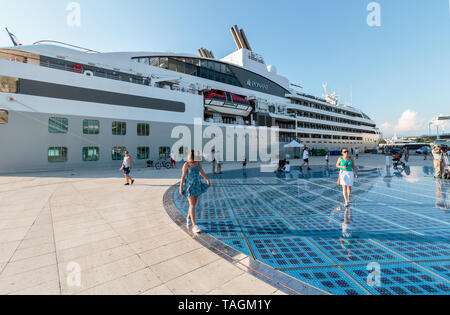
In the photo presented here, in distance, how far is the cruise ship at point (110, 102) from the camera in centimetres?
1406

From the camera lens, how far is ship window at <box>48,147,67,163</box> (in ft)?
49.3

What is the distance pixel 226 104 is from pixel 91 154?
17.0 metres

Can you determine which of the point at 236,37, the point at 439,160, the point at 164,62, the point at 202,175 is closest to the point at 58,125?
the point at 164,62

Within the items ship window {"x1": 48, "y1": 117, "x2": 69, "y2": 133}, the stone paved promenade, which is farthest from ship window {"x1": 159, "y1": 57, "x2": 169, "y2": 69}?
the stone paved promenade

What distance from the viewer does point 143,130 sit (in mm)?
19375

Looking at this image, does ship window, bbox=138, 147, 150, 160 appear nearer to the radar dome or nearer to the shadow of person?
the shadow of person

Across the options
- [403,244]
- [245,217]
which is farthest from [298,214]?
[403,244]

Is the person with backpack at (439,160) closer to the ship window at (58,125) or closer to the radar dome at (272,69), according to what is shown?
the ship window at (58,125)

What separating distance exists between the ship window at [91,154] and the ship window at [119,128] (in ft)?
7.33

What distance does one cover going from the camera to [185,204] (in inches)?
243

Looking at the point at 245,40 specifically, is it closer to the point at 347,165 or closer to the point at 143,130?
the point at 143,130

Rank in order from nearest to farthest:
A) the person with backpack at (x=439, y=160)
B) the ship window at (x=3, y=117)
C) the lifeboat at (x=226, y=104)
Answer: the person with backpack at (x=439, y=160), the ship window at (x=3, y=117), the lifeboat at (x=226, y=104)

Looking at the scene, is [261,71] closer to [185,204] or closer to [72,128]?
[72,128]

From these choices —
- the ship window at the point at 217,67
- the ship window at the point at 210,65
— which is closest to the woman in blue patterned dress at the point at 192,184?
the ship window at the point at 210,65
